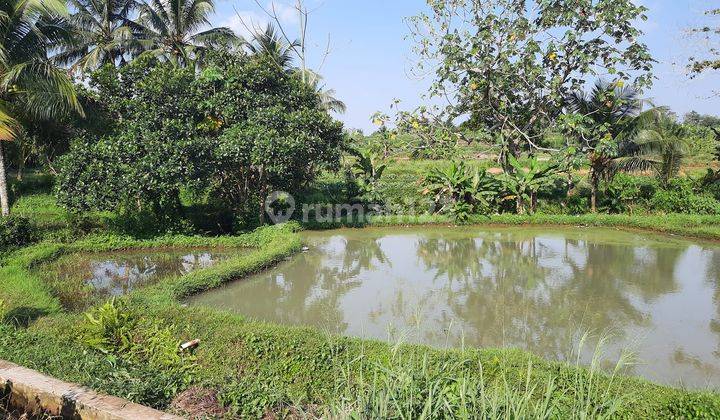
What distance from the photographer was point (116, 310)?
553 centimetres

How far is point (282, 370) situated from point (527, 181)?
37.5ft

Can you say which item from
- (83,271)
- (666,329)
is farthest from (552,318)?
(83,271)

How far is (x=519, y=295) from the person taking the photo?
8102 mm

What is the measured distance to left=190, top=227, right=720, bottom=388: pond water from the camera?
6149 millimetres

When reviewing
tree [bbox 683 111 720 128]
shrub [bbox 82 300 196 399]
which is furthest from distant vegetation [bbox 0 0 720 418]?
tree [bbox 683 111 720 128]

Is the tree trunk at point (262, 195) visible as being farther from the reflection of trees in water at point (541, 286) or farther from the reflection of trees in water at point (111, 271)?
the reflection of trees in water at point (541, 286)

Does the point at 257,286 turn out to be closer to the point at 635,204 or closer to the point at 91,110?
the point at 91,110

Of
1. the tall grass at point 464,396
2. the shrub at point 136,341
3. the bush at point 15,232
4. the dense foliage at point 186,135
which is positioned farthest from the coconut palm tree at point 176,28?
the tall grass at point 464,396

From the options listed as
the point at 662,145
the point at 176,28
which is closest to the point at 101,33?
the point at 176,28

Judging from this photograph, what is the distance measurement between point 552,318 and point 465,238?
578cm

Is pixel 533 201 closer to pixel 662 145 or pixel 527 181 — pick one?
pixel 527 181

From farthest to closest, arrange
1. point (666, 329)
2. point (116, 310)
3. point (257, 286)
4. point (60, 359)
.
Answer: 1. point (257, 286)
2. point (666, 329)
3. point (116, 310)
4. point (60, 359)

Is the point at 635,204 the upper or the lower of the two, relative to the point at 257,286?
upper

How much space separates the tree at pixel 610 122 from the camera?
13.9 metres
